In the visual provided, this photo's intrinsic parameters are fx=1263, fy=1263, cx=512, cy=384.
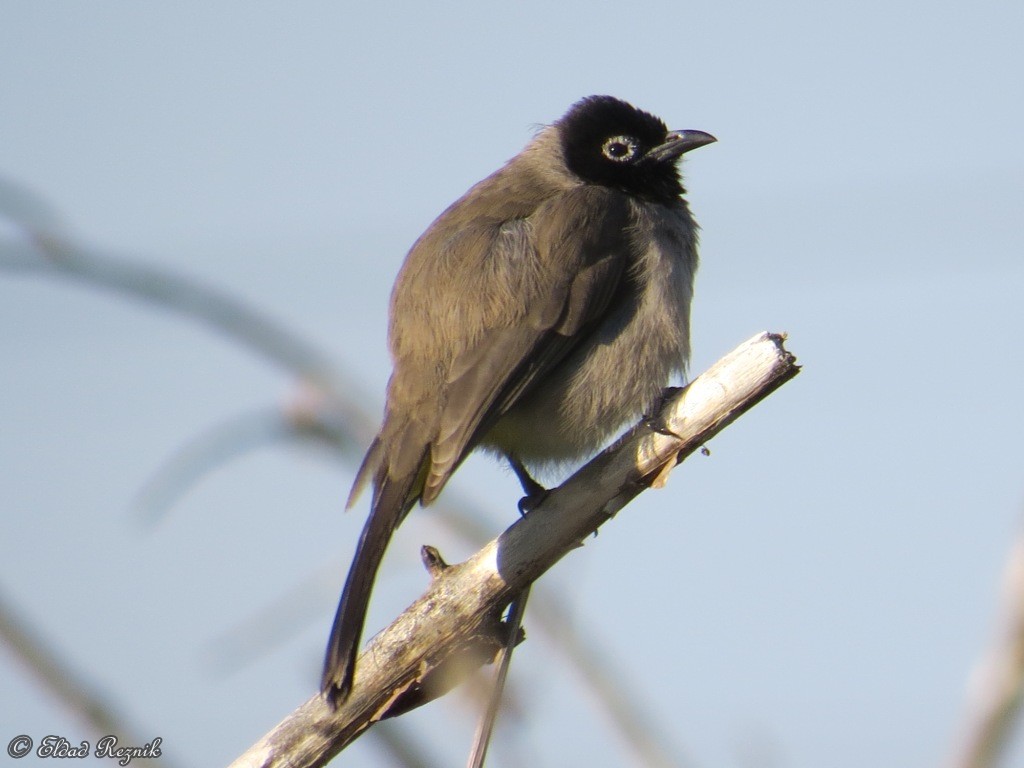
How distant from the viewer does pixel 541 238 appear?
4.64 m

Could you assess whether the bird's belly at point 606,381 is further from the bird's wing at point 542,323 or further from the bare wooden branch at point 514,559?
the bare wooden branch at point 514,559

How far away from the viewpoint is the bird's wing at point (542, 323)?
4.12 metres

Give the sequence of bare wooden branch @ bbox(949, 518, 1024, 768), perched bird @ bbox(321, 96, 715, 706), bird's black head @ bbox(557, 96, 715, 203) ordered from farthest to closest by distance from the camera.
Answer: bird's black head @ bbox(557, 96, 715, 203)
perched bird @ bbox(321, 96, 715, 706)
bare wooden branch @ bbox(949, 518, 1024, 768)

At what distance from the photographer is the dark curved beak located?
18.4ft

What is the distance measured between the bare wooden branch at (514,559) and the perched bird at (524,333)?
303mm

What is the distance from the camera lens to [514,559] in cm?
370

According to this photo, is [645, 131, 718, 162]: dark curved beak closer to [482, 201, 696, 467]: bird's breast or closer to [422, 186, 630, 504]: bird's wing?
[422, 186, 630, 504]: bird's wing

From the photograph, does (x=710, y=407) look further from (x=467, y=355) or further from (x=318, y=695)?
(x=318, y=695)

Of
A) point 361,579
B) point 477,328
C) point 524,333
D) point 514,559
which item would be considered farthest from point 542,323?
point 361,579

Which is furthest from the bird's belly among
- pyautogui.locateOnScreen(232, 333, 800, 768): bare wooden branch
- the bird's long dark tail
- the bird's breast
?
the bird's long dark tail

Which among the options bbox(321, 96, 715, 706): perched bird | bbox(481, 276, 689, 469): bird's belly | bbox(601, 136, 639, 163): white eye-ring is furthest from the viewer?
bbox(601, 136, 639, 163): white eye-ring

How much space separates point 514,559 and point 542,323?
40.0 inches

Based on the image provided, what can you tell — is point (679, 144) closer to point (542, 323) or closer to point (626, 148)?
point (626, 148)

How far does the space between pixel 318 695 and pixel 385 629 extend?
0.32 metres
